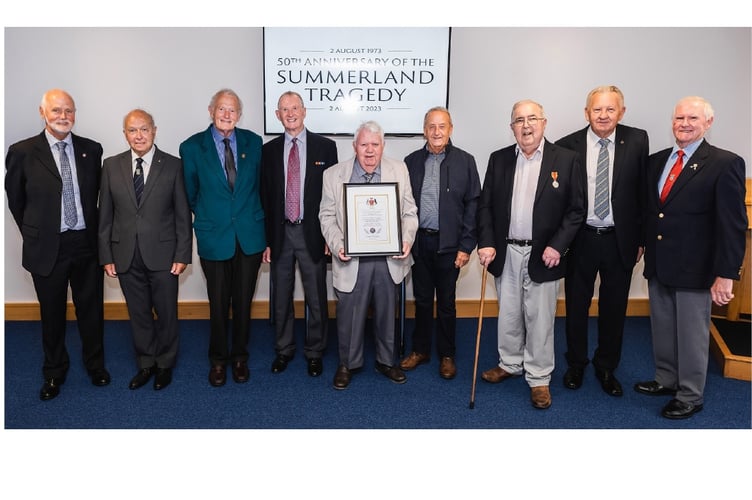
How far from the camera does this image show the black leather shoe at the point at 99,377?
11.4 feet

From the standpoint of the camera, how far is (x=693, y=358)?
10.1ft

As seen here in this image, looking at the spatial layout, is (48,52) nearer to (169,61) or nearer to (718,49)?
(169,61)

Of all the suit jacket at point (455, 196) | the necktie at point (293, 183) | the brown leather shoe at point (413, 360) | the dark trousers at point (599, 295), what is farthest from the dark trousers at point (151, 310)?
the dark trousers at point (599, 295)

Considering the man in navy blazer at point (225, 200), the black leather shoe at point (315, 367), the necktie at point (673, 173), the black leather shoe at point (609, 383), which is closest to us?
the necktie at point (673, 173)

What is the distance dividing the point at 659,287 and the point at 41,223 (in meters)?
3.50

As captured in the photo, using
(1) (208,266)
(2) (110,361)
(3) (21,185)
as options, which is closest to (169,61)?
(3) (21,185)

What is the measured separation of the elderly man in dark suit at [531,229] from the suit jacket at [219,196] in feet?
4.50

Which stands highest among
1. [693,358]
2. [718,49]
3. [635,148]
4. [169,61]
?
[718,49]

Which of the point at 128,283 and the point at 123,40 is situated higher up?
the point at 123,40

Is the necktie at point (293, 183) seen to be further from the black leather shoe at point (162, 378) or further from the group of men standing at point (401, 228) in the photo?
the black leather shoe at point (162, 378)

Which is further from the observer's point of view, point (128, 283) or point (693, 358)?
point (128, 283)

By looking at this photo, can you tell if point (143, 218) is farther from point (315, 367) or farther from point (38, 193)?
point (315, 367)

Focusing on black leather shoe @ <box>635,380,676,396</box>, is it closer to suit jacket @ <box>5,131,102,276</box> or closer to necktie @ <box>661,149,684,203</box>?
necktie @ <box>661,149,684,203</box>

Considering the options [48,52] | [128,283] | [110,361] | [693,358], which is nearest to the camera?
[693,358]
